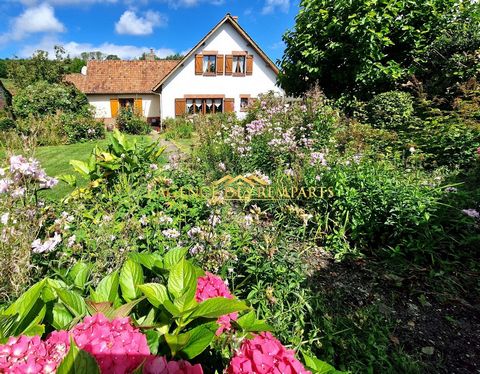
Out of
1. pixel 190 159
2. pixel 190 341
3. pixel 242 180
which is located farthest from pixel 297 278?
pixel 190 159

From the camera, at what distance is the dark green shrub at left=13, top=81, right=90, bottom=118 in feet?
49.7

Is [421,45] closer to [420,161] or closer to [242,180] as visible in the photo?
[420,161]

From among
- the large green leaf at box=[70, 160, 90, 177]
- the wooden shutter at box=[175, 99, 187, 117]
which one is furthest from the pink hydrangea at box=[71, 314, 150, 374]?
the wooden shutter at box=[175, 99, 187, 117]

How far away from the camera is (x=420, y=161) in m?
5.00

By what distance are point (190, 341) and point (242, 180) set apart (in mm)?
3853

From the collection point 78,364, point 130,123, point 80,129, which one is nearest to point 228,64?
point 130,123

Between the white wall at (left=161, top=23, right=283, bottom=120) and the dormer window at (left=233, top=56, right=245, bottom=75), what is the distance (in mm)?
379

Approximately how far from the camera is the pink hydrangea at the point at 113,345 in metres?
0.76

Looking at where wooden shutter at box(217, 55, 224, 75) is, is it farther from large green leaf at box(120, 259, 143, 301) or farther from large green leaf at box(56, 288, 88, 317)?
large green leaf at box(56, 288, 88, 317)

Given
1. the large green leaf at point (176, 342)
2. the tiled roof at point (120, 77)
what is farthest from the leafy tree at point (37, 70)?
the large green leaf at point (176, 342)

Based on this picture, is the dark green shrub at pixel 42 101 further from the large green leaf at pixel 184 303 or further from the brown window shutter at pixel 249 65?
the large green leaf at pixel 184 303

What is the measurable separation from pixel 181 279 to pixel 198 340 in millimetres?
242

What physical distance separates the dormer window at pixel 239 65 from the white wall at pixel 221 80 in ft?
1.24

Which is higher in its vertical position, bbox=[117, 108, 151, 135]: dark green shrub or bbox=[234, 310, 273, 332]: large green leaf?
bbox=[117, 108, 151, 135]: dark green shrub
